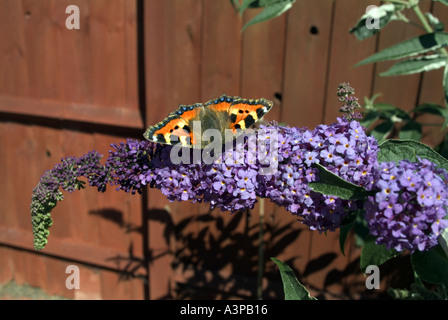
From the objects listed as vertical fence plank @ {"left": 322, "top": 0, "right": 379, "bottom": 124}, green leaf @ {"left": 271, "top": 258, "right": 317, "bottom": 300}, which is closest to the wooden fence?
vertical fence plank @ {"left": 322, "top": 0, "right": 379, "bottom": 124}

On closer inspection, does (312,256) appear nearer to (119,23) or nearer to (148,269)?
(148,269)

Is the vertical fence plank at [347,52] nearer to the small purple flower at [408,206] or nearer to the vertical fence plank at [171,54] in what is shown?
the vertical fence plank at [171,54]

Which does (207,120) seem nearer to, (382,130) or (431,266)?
(431,266)

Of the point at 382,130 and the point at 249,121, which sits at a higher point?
the point at 249,121

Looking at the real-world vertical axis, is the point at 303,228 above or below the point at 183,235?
above

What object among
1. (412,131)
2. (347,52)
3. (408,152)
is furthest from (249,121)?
(347,52)

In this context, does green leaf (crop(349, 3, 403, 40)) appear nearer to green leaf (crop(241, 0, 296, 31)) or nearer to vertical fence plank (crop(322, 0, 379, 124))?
green leaf (crop(241, 0, 296, 31))

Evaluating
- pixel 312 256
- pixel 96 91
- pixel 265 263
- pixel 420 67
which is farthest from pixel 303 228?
pixel 96 91
